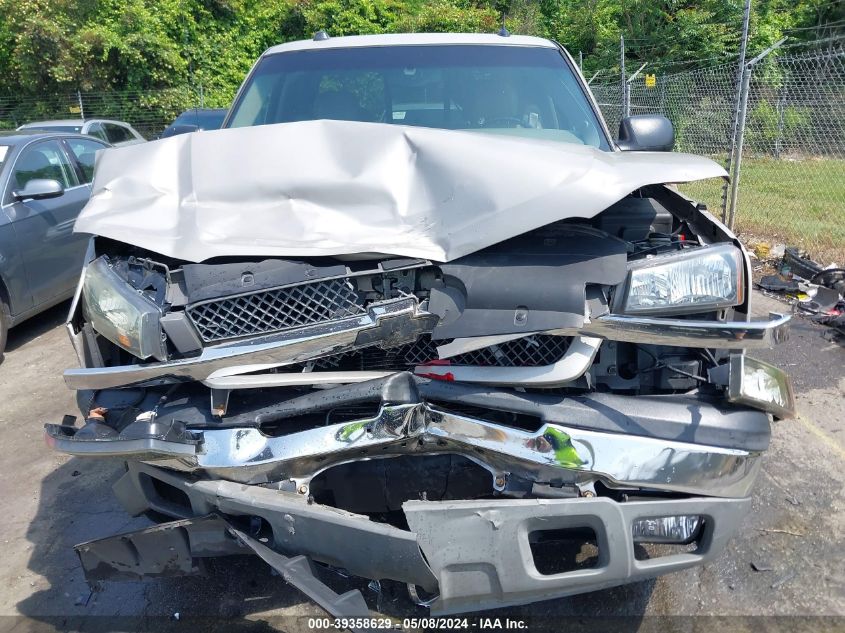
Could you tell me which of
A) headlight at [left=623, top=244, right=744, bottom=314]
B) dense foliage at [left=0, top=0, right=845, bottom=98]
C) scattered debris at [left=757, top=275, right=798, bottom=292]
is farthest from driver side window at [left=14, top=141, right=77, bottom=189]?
dense foliage at [left=0, top=0, right=845, bottom=98]

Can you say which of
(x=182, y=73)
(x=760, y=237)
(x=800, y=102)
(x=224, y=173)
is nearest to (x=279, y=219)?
(x=224, y=173)

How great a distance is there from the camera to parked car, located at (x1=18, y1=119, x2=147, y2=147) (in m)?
10.6

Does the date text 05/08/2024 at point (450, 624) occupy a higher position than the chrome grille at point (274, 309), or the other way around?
the chrome grille at point (274, 309)

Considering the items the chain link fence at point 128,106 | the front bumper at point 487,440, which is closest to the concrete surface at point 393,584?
the front bumper at point 487,440

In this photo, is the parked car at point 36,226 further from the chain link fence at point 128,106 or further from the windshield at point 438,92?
the chain link fence at point 128,106

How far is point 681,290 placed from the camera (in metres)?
2.21

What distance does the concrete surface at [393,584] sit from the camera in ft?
9.03

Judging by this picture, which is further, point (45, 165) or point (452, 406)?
point (45, 165)

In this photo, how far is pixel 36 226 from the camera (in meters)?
5.73

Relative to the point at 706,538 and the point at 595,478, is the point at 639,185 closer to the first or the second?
the point at 595,478

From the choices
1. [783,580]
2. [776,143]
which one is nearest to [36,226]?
[783,580]

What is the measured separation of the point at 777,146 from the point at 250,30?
15987 mm

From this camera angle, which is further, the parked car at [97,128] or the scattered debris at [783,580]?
the parked car at [97,128]

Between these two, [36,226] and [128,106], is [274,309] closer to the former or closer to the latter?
[36,226]
